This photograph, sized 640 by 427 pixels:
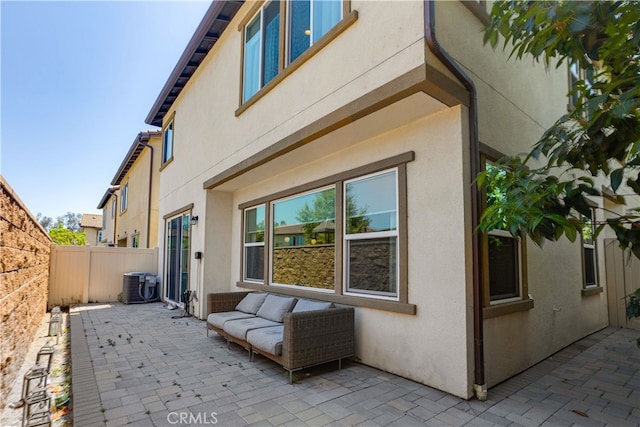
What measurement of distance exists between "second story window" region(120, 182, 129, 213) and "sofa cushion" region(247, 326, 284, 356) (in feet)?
61.7

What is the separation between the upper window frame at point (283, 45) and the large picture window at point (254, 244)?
230cm

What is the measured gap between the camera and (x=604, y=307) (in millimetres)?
8070

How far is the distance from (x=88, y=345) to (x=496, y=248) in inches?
262

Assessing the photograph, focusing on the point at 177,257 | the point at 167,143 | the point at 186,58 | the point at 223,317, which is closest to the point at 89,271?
the point at 177,257

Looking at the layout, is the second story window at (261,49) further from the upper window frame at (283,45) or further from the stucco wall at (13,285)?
the stucco wall at (13,285)

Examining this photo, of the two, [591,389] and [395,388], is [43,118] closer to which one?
[395,388]

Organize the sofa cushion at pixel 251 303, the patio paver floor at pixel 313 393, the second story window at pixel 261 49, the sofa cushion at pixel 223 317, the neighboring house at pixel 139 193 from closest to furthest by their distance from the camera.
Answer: the patio paver floor at pixel 313 393, the sofa cushion at pixel 223 317, the sofa cushion at pixel 251 303, the second story window at pixel 261 49, the neighboring house at pixel 139 193

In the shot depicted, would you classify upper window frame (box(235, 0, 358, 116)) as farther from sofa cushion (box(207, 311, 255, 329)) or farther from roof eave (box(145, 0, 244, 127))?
sofa cushion (box(207, 311, 255, 329))

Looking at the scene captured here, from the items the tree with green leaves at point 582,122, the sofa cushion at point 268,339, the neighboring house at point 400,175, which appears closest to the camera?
the tree with green leaves at point 582,122

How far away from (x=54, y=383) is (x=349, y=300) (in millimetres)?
3901

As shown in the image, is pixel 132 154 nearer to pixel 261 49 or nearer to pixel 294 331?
pixel 261 49

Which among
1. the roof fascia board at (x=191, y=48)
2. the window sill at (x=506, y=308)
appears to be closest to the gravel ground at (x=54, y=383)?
the window sill at (x=506, y=308)

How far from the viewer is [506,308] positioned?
14.7 feet

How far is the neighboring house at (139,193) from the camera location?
15.6 metres
